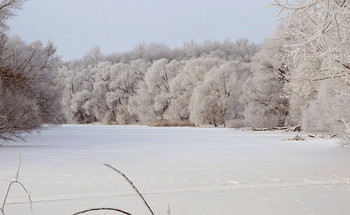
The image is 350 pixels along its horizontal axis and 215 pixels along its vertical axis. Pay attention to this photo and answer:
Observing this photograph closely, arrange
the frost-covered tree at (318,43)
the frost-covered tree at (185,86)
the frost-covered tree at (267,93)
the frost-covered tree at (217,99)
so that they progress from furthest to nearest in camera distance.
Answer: the frost-covered tree at (185,86), the frost-covered tree at (217,99), the frost-covered tree at (267,93), the frost-covered tree at (318,43)

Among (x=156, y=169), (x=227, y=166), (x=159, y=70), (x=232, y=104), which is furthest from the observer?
(x=159, y=70)

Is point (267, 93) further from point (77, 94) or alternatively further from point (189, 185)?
point (77, 94)

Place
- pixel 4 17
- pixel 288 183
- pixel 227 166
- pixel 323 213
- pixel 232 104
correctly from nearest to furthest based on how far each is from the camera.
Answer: pixel 323 213
pixel 288 183
pixel 227 166
pixel 4 17
pixel 232 104

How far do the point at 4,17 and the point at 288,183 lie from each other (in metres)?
13.5

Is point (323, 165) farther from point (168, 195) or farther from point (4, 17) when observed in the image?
point (4, 17)

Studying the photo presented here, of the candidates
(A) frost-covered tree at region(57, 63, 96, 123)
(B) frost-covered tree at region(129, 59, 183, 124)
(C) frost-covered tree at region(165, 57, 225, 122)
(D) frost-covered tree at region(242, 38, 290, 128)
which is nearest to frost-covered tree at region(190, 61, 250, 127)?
(C) frost-covered tree at region(165, 57, 225, 122)

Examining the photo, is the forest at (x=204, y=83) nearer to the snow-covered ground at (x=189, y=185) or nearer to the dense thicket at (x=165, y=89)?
the dense thicket at (x=165, y=89)

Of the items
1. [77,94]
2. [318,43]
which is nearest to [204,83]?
[77,94]

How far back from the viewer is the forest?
264 inches

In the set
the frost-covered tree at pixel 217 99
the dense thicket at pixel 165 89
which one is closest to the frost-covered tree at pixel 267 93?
the dense thicket at pixel 165 89

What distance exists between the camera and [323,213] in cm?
590

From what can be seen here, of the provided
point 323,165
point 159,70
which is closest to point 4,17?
point 323,165

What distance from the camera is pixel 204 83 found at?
4738 cm

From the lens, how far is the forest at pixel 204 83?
22.0ft
